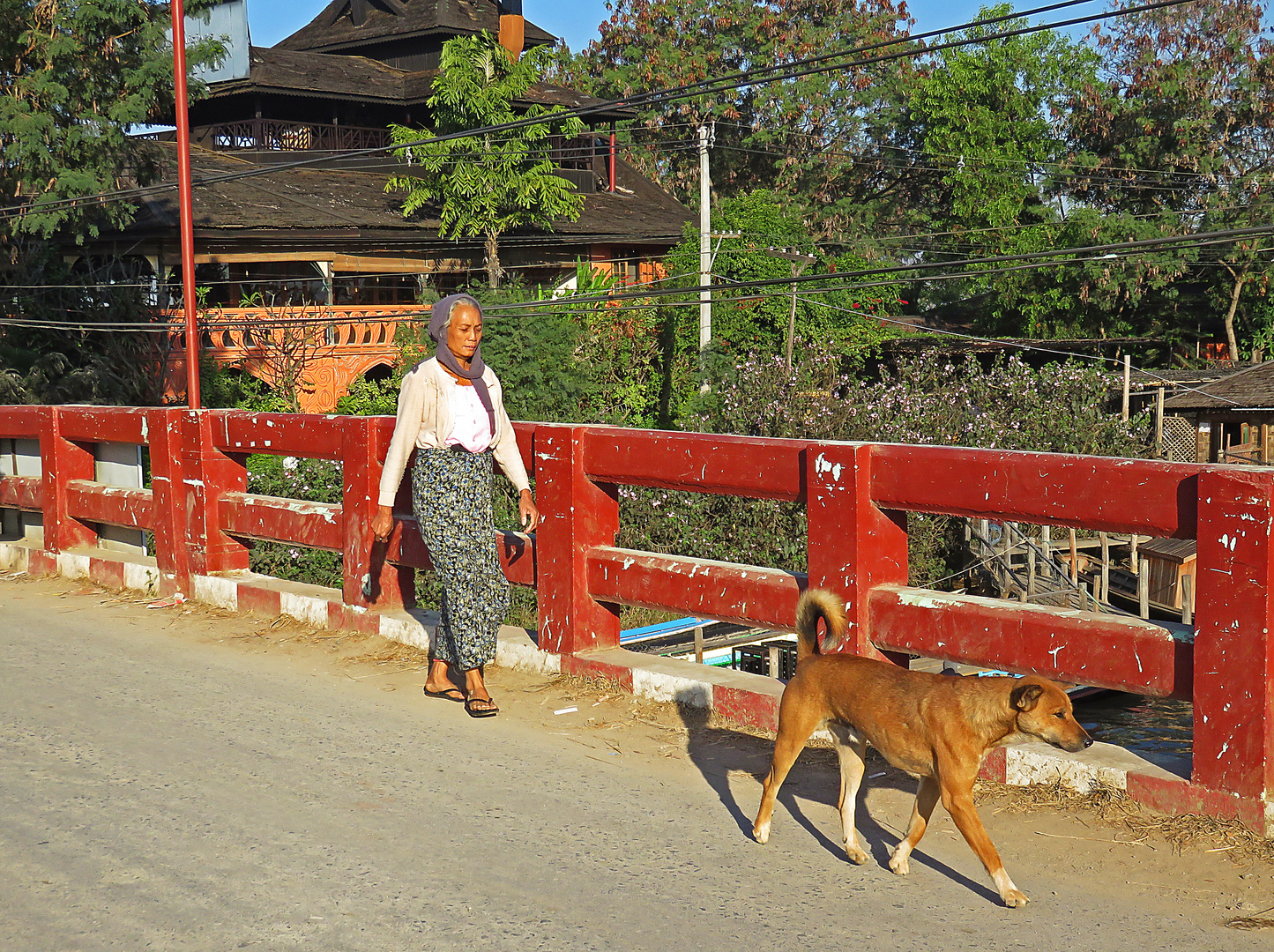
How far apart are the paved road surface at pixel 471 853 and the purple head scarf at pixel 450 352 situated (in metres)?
1.50

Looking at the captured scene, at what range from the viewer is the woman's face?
595 cm

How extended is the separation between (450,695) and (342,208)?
2589 centimetres

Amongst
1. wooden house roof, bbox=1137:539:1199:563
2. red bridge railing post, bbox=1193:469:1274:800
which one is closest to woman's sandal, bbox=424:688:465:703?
red bridge railing post, bbox=1193:469:1274:800

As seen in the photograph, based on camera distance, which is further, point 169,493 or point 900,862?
point 169,493

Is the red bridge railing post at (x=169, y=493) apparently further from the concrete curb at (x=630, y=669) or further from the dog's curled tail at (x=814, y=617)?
the dog's curled tail at (x=814, y=617)

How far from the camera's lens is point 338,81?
34.9 m

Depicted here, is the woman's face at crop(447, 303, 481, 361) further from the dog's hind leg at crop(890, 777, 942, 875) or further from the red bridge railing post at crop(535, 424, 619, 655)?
the dog's hind leg at crop(890, 777, 942, 875)

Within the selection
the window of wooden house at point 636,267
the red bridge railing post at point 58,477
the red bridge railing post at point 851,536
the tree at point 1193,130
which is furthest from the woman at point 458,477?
the tree at point 1193,130

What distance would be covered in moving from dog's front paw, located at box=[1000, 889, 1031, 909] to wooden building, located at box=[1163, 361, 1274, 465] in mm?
28915

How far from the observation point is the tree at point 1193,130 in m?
41.5

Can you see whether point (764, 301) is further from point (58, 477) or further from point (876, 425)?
point (58, 477)

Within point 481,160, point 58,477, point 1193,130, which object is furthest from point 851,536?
point 1193,130

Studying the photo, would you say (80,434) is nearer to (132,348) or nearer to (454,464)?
(454,464)

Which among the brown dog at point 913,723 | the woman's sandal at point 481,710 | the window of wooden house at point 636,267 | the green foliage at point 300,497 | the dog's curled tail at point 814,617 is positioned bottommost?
the green foliage at point 300,497
